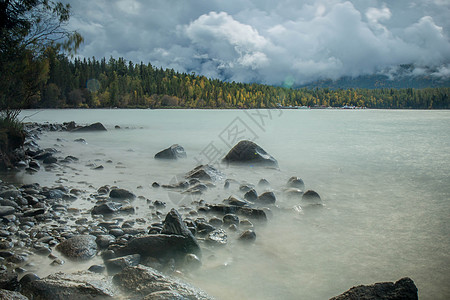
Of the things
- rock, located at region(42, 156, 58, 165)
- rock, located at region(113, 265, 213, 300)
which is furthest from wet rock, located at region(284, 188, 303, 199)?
rock, located at region(42, 156, 58, 165)

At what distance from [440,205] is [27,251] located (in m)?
8.67

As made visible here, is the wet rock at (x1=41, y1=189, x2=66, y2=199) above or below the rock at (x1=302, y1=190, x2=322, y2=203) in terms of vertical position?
above

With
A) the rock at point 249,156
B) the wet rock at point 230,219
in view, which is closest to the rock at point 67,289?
the wet rock at point 230,219

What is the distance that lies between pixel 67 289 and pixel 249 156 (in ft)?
30.8

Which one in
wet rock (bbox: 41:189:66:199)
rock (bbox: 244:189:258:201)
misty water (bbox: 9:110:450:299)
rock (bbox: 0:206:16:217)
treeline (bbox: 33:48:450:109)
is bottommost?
misty water (bbox: 9:110:450:299)

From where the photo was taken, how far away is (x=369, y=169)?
1198 centimetres

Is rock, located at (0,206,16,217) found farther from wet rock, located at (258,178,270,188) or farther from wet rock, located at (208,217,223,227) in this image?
wet rock, located at (258,178,270,188)

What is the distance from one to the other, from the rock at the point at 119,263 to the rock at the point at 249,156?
830 cm

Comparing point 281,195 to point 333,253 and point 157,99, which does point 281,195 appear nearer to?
point 333,253

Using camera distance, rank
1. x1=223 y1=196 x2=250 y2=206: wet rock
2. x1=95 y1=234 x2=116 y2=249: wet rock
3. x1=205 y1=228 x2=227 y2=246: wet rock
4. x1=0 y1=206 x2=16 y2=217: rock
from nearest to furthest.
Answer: x1=95 y1=234 x2=116 y2=249: wet rock → x1=205 y1=228 x2=227 y2=246: wet rock → x1=0 y1=206 x2=16 y2=217: rock → x1=223 y1=196 x2=250 y2=206: wet rock

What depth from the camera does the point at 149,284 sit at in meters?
3.10

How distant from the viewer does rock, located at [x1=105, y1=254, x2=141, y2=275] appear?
366 cm

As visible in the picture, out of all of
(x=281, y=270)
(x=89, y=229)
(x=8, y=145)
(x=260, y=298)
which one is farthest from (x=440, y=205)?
(x=8, y=145)

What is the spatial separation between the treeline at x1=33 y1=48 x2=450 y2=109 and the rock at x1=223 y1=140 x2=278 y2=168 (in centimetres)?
9249
